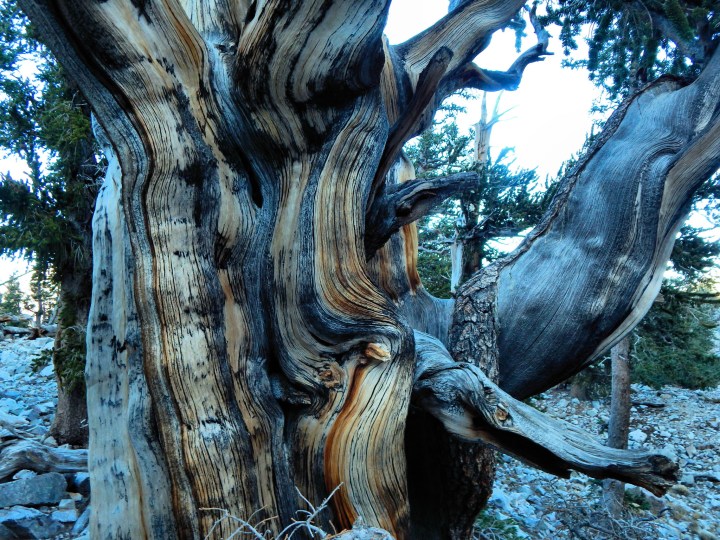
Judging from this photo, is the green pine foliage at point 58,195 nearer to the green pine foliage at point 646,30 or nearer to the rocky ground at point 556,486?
the rocky ground at point 556,486

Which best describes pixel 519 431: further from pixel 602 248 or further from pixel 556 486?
pixel 556 486

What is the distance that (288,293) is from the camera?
6.65 feet

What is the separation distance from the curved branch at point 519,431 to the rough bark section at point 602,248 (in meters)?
0.56

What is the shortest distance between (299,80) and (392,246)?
1.08 metres

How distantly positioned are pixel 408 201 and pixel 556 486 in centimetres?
482

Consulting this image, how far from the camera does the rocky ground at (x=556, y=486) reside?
285 centimetres

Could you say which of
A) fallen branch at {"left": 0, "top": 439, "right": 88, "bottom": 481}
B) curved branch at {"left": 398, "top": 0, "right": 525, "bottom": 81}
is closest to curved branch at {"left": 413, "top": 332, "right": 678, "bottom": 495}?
curved branch at {"left": 398, "top": 0, "right": 525, "bottom": 81}

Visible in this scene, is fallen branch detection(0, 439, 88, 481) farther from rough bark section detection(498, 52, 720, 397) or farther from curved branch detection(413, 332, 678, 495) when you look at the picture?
rough bark section detection(498, 52, 720, 397)

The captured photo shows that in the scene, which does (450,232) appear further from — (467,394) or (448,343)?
(467,394)

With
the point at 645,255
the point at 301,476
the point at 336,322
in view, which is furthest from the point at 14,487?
the point at 645,255

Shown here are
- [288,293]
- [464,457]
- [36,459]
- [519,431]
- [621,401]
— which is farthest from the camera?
[621,401]

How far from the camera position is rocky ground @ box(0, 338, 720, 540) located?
2846 millimetres

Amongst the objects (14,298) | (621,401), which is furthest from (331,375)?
(14,298)

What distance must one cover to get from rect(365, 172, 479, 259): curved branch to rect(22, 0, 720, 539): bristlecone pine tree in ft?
0.04
